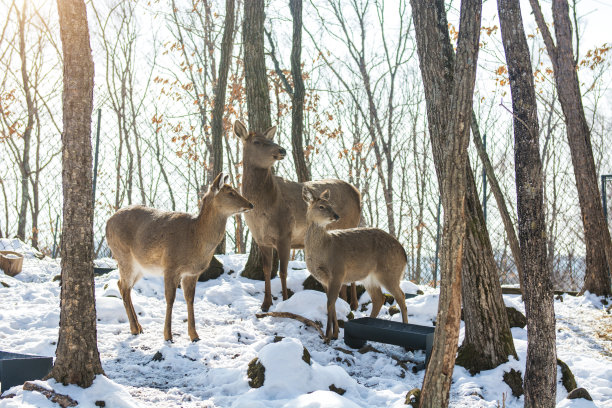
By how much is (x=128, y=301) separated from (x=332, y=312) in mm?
2308

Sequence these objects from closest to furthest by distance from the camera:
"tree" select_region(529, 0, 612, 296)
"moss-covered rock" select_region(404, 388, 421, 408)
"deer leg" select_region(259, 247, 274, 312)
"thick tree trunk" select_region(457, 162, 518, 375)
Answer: "moss-covered rock" select_region(404, 388, 421, 408) → "thick tree trunk" select_region(457, 162, 518, 375) → "deer leg" select_region(259, 247, 274, 312) → "tree" select_region(529, 0, 612, 296)

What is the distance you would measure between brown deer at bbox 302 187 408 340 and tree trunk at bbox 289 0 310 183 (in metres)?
3.27

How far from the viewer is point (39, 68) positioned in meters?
16.5

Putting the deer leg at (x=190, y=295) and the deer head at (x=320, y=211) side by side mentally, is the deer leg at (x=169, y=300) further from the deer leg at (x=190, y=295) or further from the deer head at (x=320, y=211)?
the deer head at (x=320, y=211)

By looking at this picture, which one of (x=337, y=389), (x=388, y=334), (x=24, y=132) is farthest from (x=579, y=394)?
(x=24, y=132)

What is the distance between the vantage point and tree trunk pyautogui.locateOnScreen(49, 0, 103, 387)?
3945 millimetres

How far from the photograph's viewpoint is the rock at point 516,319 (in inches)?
249

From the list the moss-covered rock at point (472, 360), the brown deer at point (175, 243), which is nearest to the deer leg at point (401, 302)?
the moss-covered rock at point (472, 360)

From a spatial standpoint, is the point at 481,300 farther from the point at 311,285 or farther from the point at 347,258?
the point at 311,285

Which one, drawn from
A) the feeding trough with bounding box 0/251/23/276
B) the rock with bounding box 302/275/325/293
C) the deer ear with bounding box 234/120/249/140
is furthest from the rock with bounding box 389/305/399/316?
the feeding trough with bounding box 0/251/23/276

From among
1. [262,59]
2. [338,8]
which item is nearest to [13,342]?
[262,59]

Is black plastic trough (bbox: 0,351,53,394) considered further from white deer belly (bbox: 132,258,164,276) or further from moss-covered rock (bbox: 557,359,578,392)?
moss-covered rock (bbox: 557,359,578,392)

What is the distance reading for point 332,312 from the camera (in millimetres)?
5969

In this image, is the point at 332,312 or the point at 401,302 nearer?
the point at 332,312
